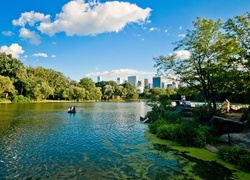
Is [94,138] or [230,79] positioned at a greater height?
[230,79]

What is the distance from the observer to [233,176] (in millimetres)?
6945

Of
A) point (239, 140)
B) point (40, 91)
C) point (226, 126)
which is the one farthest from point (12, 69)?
point (239, 140)

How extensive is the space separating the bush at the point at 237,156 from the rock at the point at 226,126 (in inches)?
122

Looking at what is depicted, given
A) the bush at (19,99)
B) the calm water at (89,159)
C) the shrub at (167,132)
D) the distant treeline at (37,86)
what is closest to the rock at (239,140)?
the calm water at (89,159)

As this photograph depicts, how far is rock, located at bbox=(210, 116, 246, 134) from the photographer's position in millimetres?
11219

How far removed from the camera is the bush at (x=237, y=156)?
749 cm

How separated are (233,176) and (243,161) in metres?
1.03

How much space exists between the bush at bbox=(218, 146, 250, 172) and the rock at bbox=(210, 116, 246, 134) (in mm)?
3086

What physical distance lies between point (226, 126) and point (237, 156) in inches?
145

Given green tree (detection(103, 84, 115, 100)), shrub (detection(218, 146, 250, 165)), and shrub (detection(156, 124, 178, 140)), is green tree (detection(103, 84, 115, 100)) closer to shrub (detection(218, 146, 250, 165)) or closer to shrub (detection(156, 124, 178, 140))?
shrub (detection(156, 124, 178, 140))

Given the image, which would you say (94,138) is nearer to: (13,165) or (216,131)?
(13,165)

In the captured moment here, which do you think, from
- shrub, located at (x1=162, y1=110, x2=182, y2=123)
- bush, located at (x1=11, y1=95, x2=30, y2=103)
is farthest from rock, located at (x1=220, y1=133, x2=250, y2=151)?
bush, located at (x1=11, y1=95, x2=30, y2=103)

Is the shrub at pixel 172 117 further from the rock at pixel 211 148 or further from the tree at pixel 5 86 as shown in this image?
the tree at pixel 5 86

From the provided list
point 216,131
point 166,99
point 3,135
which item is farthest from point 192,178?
point 166,99
